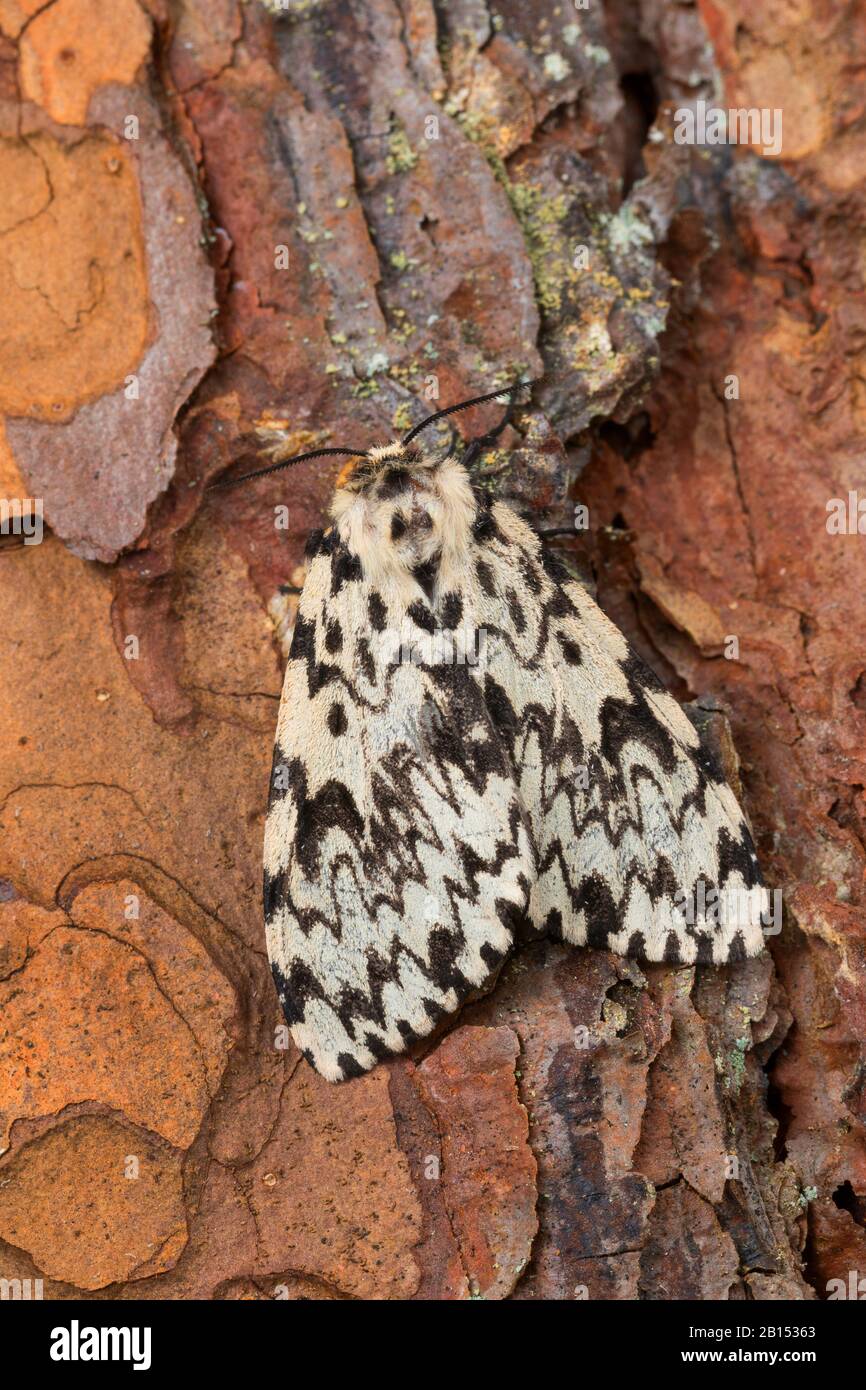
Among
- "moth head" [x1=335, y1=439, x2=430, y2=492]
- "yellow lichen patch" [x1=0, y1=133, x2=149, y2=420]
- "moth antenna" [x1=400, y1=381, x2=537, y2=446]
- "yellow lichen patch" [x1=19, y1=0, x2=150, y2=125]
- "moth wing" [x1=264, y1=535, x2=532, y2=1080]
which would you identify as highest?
"yellow lichen patch" [x1=19, y1=0, x2=150, y2=125]

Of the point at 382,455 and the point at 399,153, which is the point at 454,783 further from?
the point at 399,153

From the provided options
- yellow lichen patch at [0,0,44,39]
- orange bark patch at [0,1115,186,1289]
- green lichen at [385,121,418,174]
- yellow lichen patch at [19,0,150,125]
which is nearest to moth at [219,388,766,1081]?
orange bark patch at [0,1115,186,1289]

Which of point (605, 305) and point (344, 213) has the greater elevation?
point (344, 213)

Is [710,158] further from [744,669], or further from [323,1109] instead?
[323,1109]

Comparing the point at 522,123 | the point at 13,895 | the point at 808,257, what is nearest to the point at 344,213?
the point at 522,123

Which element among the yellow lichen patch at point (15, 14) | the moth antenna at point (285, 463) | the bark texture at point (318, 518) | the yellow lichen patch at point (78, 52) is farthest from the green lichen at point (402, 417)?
the yellow lichen patch at point (15, 14)

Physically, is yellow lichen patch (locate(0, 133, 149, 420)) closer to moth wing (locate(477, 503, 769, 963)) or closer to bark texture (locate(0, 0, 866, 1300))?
bark texture (locate(0, 0, 866, 1300))

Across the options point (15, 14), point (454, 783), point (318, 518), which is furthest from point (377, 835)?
point (15, 14)

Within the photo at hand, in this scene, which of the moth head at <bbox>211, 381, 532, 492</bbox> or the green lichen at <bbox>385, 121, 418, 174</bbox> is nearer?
the moth head at <bbox>211, 381, 532, 492</bbox>
